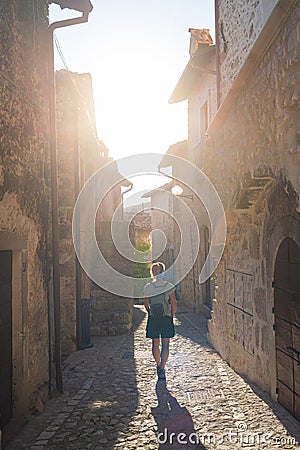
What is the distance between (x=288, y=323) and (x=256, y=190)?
57.8 inches

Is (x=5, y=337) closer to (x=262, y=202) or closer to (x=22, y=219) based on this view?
(x=22, y=219)

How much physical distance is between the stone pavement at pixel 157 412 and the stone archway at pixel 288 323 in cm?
23

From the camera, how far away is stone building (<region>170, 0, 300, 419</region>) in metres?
3.43

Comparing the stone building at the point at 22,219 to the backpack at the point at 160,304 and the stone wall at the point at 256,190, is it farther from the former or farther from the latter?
the stone wall at the point at 256,190

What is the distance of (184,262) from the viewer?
15609 mm

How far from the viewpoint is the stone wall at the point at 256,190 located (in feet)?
11.2

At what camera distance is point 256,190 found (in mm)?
5066

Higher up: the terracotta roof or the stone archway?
the terracotta roof

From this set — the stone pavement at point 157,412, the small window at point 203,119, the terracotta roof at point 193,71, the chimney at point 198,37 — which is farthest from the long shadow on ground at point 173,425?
the chimney at point 198,37

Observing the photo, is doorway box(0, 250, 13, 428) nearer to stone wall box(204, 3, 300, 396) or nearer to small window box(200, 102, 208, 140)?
stone wall box(204, 3, 300, 396)

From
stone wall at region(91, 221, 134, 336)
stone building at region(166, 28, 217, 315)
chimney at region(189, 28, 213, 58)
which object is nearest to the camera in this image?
stone wall at region(91, 221, 134, 336)

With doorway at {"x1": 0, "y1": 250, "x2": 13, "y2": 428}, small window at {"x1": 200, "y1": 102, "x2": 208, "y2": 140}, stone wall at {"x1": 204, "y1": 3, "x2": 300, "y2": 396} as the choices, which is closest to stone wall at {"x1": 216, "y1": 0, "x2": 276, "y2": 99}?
stone wall at {"x1": 204, "y1": 3, "x2": 300, "y2": 396}

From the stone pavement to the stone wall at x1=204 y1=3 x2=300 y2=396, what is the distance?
0.41m

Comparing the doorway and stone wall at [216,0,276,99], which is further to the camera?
stone wall at [216,0,276,99]
